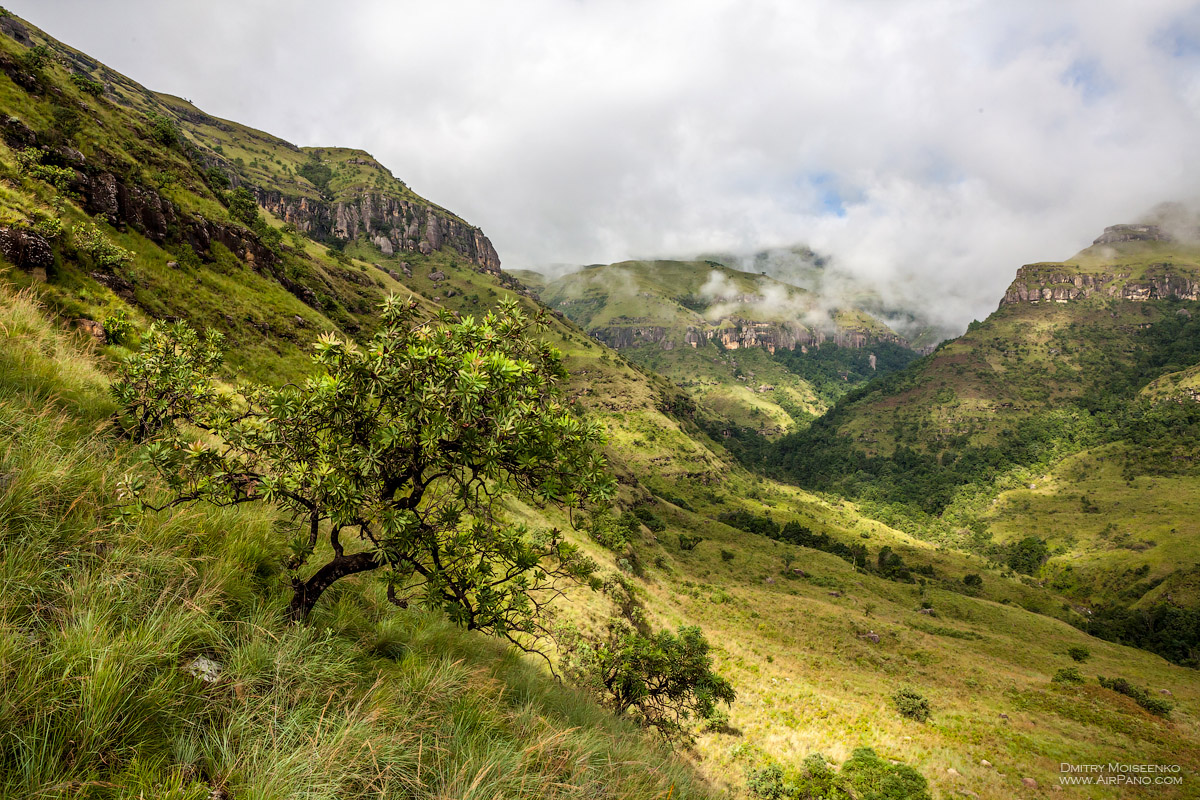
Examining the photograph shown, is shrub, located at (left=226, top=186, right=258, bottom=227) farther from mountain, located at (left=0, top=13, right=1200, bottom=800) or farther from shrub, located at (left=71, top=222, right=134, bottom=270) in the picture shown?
shrub, located at (left=71, top=222, right=134, bottom=270)

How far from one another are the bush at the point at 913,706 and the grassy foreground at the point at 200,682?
38786 mm

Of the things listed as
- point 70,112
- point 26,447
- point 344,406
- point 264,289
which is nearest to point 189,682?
point 344,406

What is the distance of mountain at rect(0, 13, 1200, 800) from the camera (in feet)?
10.2

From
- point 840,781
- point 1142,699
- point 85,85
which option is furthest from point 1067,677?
point 85,85

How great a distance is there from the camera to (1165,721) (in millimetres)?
40188

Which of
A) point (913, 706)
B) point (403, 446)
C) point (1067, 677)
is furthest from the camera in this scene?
point (1067, 677)

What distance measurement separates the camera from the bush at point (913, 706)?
32781 millimetres

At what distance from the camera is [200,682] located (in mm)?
3449

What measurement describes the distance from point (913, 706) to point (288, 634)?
44.4 m

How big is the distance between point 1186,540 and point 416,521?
177 metres

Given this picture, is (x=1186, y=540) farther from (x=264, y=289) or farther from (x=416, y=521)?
(x=264, y=289)

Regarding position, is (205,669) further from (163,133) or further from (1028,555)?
(1028,555)

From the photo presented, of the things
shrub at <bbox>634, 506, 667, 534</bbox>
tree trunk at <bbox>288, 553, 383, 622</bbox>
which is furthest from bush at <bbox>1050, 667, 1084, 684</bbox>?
tree trunk at <bbox>288, 553, 383, 622</bbox>

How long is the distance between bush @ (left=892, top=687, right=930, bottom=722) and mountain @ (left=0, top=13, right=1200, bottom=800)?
776 mm
